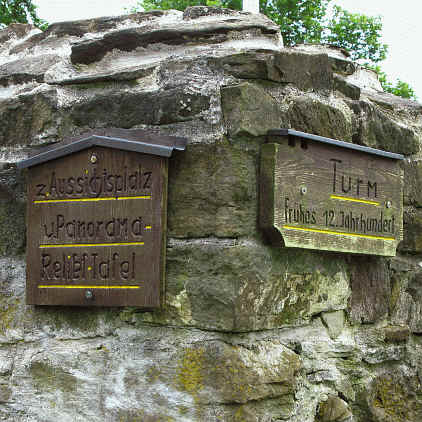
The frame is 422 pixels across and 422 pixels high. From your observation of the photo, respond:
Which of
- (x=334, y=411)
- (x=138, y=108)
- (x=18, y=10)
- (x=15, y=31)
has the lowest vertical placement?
(x=334, y=411)

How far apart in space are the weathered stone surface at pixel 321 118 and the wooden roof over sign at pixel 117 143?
35 centimetres

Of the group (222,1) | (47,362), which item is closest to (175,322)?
(47,362)

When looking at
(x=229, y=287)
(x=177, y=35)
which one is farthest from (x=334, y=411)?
(x=177, y=35)

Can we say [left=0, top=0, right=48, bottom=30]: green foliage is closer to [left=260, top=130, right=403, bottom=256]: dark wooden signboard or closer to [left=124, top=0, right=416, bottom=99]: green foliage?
[left=124, top=0, right=416, bottom=99]: green foliage

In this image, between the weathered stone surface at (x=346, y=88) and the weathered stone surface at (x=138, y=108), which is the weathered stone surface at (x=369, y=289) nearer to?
the weathered stone surface at (x=346, y=88)

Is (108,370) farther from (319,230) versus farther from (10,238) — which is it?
(319,230)

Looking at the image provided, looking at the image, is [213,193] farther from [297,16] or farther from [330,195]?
[297,16]

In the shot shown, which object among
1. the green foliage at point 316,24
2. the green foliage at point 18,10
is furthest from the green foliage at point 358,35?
the green foliage at point 18,10

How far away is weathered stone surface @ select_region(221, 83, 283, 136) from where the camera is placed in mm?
1714

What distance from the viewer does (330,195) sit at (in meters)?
1.88

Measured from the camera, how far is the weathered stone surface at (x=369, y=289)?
6.79 feet

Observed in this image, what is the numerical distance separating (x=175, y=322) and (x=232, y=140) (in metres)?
0.49

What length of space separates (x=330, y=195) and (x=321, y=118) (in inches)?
9.3

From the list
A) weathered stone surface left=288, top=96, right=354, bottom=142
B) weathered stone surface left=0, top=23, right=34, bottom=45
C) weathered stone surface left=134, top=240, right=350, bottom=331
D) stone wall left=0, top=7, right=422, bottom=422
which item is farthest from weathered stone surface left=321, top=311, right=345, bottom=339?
weathered stone surface left=0, top=23, right=34, bottom=45
